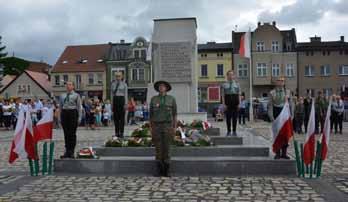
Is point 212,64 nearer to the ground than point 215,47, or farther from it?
nearer to the ground

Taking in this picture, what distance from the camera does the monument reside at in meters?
17.3

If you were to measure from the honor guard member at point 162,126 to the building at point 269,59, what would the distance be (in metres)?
59.1

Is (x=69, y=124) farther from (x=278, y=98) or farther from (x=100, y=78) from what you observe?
(x=100, y=78)

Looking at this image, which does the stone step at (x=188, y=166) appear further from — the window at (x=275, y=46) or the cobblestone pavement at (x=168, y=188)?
the window at (x=275, y=46)

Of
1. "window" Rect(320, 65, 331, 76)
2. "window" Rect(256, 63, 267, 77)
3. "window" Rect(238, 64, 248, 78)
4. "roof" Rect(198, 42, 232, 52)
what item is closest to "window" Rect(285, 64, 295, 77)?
"window" Rect(256, 63, 267, 77)

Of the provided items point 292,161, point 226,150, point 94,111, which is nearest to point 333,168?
point 292,161

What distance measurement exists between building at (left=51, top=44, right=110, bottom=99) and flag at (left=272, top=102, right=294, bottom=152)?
64506mm

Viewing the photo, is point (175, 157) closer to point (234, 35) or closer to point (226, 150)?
point (226, 150)

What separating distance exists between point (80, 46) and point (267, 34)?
94.6ft

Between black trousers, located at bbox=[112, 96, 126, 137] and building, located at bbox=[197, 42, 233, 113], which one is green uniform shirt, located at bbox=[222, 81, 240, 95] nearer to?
black trousers, located at bbox=[112, 96, 126, 137]

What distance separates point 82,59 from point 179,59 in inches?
2389

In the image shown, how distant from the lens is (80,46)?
7900 centimetres

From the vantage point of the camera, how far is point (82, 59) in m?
76.2

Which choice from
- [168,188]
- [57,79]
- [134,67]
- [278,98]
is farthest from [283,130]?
[57,79]
